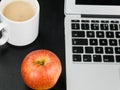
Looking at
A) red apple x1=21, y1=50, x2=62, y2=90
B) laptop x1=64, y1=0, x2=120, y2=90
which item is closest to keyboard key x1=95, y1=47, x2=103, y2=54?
laptop x1=64, y1=0, x2=120, y2=90

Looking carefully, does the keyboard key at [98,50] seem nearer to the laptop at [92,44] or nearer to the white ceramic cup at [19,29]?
the laptop at [92,44]

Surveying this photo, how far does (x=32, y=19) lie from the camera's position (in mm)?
625

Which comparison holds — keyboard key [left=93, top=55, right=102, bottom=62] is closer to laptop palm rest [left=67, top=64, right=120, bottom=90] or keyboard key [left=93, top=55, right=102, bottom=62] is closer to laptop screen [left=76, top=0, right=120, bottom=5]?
laptop palm rest [left=67, top=64, right=120, bottom=90]

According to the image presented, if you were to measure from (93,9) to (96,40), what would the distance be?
68 millimetres

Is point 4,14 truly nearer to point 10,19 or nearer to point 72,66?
point 10,19

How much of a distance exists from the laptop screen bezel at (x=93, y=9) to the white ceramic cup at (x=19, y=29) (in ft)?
0.26

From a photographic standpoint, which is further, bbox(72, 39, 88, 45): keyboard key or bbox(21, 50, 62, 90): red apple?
bbox(72, 39, 88, 45): keyboard key

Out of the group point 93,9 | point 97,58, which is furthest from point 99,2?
point 97,58

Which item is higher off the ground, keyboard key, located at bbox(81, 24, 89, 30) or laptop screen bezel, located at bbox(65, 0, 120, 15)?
laptop screen bezel, located at bbox(65, 0, 120, 15)

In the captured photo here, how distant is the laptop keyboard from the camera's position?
26.3 inches

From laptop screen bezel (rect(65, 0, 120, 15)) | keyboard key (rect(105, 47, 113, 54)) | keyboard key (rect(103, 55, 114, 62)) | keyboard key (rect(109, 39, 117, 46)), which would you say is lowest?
keyboard key (rect(103, 55, 114, 62))

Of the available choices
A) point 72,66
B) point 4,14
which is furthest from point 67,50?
point 4,14

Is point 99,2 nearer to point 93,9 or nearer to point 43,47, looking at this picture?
point 93,9

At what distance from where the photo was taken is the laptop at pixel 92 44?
65cm
